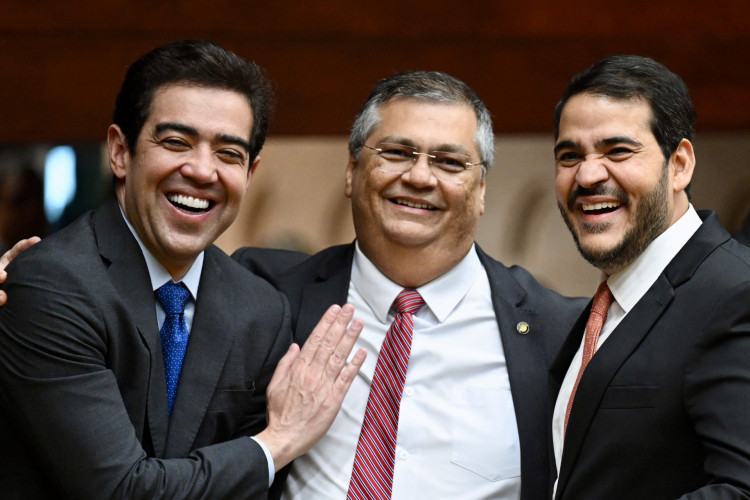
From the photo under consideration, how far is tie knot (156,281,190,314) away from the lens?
238 centimetres

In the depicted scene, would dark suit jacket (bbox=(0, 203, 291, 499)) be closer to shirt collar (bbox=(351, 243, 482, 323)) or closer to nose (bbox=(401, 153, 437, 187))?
shirt collar (bbox=(351, 243, 482, 323))

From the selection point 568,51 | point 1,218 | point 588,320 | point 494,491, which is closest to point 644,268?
point 588,320

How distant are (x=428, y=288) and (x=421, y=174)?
315mm

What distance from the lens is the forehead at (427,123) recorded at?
9.12 ft

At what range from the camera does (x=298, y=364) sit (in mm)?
2445

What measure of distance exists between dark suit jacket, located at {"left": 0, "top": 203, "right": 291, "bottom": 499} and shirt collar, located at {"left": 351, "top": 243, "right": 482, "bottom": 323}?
46 cm

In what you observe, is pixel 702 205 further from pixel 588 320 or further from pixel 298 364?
pixel 298 364

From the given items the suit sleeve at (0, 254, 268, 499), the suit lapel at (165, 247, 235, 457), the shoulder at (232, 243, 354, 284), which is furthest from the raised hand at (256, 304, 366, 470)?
the shoulder at (232, 243, 354, 284)

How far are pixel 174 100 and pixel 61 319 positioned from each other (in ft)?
1.93

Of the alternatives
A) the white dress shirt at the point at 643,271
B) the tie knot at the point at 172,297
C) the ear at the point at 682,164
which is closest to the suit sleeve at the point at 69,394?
the tie knot at the point at 172,297

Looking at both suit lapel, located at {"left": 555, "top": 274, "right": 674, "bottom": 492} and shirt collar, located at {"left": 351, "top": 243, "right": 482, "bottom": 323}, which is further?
shirt collar, located at {"left": 351, "top": 243, "right": 482, "bottom": 323}

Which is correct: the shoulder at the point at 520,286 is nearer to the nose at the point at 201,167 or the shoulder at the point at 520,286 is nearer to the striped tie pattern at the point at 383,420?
the striped tie pattern at the point at 383,420

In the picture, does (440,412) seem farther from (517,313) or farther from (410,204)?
(410,204)

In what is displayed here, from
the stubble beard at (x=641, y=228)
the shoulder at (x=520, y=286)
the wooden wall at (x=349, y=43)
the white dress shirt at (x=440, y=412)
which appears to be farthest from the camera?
the wooden wall at (x=349, y=43)
